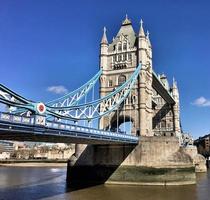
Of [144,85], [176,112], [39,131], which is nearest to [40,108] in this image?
[39,131]

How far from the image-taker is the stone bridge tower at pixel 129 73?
39.4 meters

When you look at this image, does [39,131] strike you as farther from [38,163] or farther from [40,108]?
[38,163]

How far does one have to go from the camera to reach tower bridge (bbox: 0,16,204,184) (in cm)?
1791

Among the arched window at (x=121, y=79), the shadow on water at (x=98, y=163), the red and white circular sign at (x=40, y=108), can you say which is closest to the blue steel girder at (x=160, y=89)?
the arched window at (x=121, y=79)

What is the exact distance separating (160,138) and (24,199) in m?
16.3

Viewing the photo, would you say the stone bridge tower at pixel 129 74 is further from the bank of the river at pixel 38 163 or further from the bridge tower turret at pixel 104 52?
the bank of the river at pixel 38 163

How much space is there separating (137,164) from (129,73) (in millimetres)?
14065

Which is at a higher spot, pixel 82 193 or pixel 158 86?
pixel 158 86

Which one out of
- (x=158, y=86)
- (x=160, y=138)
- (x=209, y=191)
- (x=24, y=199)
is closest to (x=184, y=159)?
(x=160, y=138)

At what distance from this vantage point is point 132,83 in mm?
38312

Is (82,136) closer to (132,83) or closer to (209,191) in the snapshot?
(209,191)

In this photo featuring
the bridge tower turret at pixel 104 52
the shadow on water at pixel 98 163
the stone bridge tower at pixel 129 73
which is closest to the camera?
the shadow on water at pixel 98 163

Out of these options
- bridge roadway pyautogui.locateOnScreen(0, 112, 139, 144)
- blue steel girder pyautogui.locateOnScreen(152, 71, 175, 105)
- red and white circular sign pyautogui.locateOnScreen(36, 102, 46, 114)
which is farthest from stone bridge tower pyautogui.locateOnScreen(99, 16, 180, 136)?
red and white circular sign pyautogui.locateOnScreen(36, 102, 46, 114)

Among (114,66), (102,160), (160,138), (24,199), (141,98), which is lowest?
(24,199)
